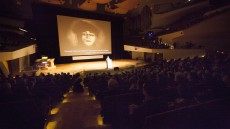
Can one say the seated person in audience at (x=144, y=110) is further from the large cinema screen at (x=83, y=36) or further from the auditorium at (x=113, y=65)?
the large cinema screen at (x=83, y=36)

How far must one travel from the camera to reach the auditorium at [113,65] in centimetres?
420

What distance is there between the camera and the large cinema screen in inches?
888

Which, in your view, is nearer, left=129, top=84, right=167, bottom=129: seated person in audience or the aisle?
left=129, top=84, right=167, bottom=129: seated person in audience

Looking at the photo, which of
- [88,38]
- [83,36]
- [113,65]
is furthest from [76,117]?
[88,38]

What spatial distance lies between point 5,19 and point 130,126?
71.4ft

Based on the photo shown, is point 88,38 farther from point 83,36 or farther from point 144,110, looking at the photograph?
point 144,110

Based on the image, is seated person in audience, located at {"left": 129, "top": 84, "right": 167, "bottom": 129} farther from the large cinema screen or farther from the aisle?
the large cinema screen

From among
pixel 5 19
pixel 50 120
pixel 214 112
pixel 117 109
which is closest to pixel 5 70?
pixel 5 19

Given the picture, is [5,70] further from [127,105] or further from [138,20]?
[138,20]

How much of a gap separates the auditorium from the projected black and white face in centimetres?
12

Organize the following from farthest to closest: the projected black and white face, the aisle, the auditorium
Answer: the projected black and white face
the aisle
the auditorium

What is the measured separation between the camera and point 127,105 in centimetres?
475

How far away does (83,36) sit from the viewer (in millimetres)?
23797

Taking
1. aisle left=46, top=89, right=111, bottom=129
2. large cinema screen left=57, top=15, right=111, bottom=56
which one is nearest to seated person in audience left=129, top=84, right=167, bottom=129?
aisle left=46, top=89, right=111, bottom=129
